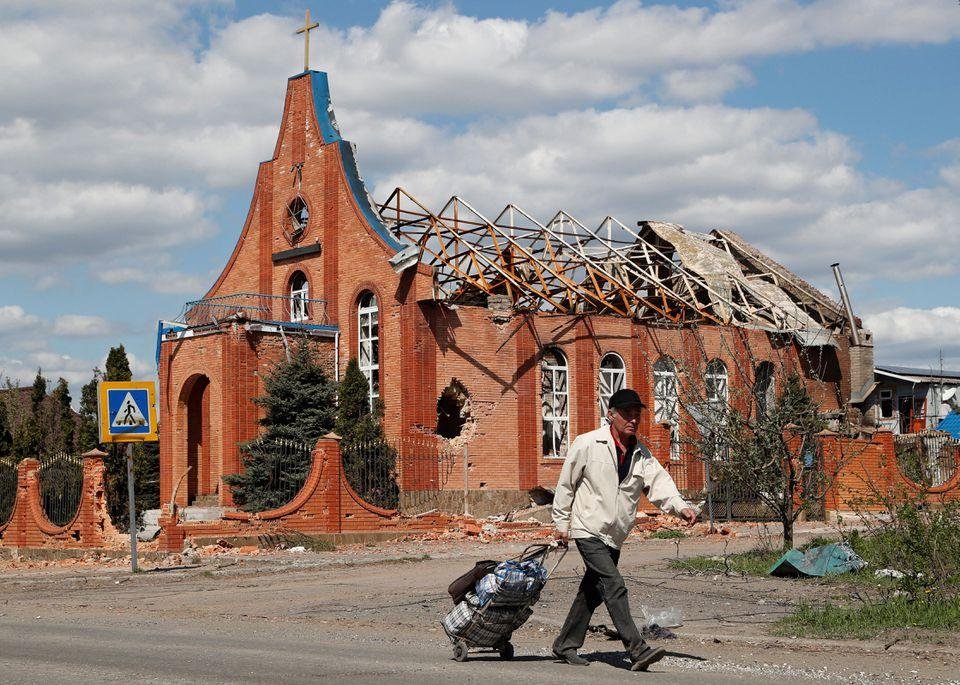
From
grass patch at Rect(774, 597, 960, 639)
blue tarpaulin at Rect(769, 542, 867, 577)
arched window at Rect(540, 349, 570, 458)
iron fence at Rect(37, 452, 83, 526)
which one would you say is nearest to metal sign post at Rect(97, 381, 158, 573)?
iron fence at Rect(37, 452, 83, 526)

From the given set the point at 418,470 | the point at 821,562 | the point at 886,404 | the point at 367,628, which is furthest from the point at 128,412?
the point at 886,404

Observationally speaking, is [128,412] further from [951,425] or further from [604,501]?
[951,425]

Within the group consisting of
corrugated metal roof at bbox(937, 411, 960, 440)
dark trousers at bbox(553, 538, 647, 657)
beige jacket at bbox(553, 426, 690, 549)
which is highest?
beige jacket at bbox(553, 426, 690, 549)

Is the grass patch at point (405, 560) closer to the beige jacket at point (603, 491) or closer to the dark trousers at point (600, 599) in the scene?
the dark trousers at point (600, 599)

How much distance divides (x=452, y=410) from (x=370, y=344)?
2.97 m

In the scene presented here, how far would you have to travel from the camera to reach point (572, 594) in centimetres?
1377

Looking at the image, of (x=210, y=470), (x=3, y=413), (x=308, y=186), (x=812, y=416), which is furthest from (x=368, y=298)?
(x=812, y=416)

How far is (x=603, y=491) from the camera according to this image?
8648mm

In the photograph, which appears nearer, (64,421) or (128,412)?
(128,412)

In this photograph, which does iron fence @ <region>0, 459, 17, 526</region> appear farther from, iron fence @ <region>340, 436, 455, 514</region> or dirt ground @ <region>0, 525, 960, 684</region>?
dirt ground @ <region>0, 525, 960, 684</region>

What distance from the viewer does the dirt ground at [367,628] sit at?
8.50 meters

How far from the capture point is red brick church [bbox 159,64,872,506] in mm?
33156

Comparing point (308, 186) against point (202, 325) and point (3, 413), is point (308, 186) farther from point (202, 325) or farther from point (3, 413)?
point (3, 413)

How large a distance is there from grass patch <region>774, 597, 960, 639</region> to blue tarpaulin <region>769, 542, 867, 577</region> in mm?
3383
